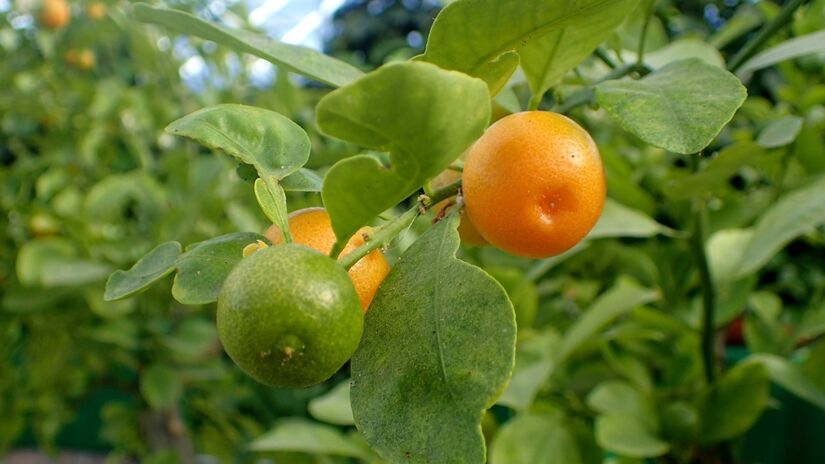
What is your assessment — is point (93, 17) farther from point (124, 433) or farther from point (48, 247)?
point (124, 433)

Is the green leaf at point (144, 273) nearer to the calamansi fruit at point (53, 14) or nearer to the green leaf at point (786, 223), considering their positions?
the green leaf at point (786, 223)

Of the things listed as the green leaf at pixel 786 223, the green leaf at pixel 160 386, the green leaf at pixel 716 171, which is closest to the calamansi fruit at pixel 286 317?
the green leaf at pixel 716 171

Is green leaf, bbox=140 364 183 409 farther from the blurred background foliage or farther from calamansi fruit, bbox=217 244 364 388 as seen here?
calamansi fruit, bbox=217 244 364 388

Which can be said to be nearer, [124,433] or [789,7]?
[789,7]

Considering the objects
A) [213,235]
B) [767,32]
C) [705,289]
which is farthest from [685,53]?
[213,235]

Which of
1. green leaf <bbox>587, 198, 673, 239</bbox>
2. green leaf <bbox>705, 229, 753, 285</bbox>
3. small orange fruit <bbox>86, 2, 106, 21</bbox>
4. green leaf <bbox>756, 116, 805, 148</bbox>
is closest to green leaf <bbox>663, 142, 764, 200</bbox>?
green leaf <bbox>756, 116, 805, 148</bbox>

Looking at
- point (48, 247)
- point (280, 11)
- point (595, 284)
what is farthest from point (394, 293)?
point (280, 11)
